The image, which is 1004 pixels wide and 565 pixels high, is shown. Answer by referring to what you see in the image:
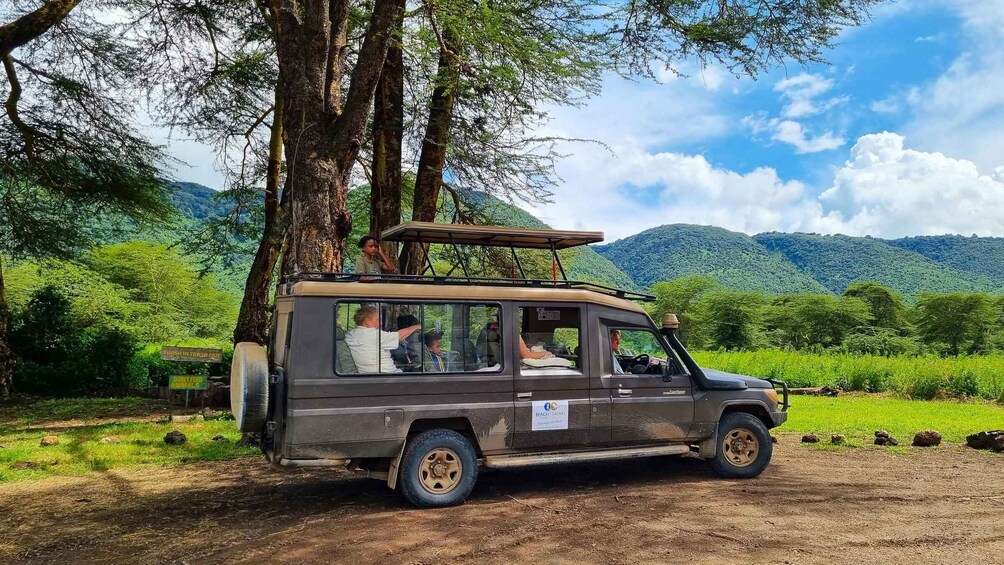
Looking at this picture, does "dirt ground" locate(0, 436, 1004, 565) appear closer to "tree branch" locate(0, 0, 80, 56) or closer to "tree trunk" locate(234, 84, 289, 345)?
"tree trunk" locate(234, 84, 289, 345)

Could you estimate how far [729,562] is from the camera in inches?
195

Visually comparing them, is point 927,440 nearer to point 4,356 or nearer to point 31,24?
point 31,24

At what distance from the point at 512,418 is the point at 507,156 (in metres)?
7.05

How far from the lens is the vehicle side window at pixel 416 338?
252 inches

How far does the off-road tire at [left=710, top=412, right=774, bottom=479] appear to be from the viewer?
25.0 feet

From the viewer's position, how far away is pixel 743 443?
306 inches

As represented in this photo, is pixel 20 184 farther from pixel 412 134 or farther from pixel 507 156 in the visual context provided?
pixel 507 156

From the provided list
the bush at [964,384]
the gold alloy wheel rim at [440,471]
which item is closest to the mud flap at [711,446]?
the gold alloy wheel rim at [440,471]

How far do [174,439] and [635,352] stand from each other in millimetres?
6960

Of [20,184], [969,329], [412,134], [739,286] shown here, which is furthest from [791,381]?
[739,286]

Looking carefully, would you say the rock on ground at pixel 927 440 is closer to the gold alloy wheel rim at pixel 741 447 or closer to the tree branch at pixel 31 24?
the gold alloy wheel rim at pixel 741 447

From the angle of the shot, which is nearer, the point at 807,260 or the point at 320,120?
the point at 320,120

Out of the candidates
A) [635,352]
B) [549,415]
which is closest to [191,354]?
[549,415]

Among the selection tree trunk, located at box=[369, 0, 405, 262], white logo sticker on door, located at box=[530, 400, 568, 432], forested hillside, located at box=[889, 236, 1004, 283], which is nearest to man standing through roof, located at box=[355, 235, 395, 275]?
white logo sticker on door, located at box=[530, 400, 568, 432]
